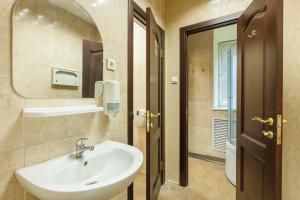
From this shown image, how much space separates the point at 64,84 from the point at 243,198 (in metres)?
1.77

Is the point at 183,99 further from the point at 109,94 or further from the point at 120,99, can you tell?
the point at 109,94

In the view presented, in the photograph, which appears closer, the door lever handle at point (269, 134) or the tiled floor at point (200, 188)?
the door lever handle at point (269, 134)

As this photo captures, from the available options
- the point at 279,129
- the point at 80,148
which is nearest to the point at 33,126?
the point at 80,148

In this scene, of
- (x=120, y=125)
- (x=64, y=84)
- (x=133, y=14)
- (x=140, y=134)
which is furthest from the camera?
(x=140, y=134)

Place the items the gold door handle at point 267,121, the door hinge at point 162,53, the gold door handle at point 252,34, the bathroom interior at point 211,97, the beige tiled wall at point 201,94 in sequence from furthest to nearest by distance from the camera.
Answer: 1. the beige tiled wall at point 201,94
2. the bathroom interior at point 211,97
3. the door hinge at point 162,53
4. the gold door handle at point 252,34
5. the gold door handle at point 267,121

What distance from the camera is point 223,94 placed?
9.96 ft

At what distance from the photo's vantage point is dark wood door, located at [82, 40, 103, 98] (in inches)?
43.9

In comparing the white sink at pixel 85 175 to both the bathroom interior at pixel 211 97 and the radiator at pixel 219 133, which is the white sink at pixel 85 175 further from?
the radiator at pixel 219 133

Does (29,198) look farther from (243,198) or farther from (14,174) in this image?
(243,198)

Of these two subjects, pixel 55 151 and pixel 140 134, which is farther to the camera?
pixel 140 134

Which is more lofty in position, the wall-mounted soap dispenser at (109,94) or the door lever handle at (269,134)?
the wall-mounted soap dispenser at (109,94)

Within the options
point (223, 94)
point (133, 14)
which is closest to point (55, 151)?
point (133, 14)

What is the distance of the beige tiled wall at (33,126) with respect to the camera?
0.71 metres

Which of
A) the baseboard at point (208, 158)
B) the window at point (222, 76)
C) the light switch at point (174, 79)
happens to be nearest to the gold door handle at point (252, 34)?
the light switch at point (174, 79)
